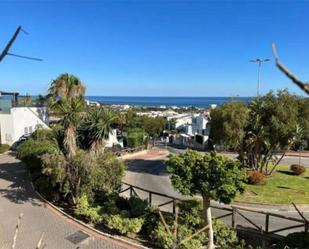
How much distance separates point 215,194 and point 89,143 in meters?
9.93

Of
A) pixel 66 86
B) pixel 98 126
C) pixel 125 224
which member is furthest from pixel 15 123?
pixel 125 224

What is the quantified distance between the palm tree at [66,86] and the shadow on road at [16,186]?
12.1 meters

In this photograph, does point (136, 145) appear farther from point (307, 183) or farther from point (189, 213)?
point (189, 213)

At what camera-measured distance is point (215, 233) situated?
12828 millimetres

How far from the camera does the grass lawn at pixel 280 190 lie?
2199 cm

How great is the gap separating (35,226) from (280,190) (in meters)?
17.5

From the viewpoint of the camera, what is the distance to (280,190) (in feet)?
81.6

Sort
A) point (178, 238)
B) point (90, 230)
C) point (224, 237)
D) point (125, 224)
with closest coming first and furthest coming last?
point (178, 238) < point (224, 237) < point (125, 224) < point (90, 230)

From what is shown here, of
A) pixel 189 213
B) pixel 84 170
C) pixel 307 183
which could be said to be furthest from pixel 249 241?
pixel 307 183

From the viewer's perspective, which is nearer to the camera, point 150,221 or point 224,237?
point 224,237

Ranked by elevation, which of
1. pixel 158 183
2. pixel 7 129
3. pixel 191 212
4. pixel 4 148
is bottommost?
pixel 158 183

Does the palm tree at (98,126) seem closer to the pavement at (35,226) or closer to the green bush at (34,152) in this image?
the green bush at (34,152)

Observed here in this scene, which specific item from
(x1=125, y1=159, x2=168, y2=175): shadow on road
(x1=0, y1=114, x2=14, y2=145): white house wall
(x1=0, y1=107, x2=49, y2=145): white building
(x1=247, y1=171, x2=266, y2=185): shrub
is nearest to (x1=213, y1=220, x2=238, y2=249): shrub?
(x1=247, y1=171, x2=266, y2=185): shrub

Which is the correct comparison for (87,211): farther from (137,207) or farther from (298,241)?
(298,241)
